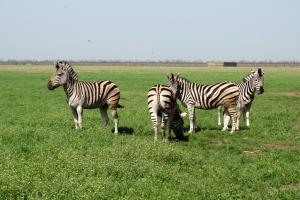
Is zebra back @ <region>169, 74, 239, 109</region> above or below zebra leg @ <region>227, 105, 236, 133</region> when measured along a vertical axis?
above

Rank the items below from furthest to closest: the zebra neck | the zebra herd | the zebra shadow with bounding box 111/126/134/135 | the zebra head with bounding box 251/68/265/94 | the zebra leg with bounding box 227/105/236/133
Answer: the zebra head with bounding box 251/68/265/94, the zebra neck, the zebra leg with bounding box 227/105/236/133, the zebra shadow with bounding box 111/126/134/135, the zebra herd

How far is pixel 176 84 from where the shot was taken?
37.1 feet

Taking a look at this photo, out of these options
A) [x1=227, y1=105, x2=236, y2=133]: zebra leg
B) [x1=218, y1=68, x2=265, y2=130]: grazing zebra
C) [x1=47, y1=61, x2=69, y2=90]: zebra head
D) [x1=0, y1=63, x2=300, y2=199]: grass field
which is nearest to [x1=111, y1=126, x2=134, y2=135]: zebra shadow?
[x1=0, y1=63, x2=300, y2=199]: grass field

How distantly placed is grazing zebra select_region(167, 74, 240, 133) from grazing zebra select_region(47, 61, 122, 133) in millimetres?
2450

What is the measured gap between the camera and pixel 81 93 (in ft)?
37.6

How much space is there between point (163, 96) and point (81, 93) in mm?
3082

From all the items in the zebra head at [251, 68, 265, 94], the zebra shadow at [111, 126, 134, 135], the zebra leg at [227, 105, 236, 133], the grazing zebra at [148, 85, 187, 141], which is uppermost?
the zebra head at [251, 68, 265, 94]

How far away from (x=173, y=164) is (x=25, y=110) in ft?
38.8

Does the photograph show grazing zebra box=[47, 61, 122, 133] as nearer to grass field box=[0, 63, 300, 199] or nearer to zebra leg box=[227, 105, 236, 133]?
grass field box=[0, 63, 300, 199]

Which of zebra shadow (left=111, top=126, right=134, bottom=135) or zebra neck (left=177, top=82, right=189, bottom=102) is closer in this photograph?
zebra shadow (left=111, top=126, right=134, bottom=135)

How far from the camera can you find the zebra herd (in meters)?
10.2

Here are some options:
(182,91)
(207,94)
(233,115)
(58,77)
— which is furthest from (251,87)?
(58,77)

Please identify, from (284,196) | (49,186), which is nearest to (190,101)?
(284,196)

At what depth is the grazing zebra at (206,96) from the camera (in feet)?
40.3
